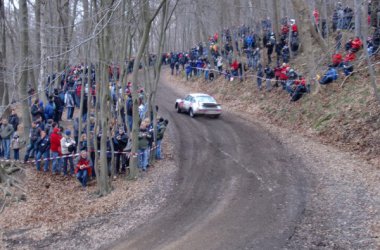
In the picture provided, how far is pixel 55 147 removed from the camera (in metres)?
17.7

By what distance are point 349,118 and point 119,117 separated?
36.6 feet

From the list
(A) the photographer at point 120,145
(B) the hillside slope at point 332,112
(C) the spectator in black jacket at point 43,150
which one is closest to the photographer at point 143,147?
(A) the photographer at point 120,145

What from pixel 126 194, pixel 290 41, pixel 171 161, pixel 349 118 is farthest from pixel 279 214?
pixel 290 41

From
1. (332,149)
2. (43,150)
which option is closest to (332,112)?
(332,149)

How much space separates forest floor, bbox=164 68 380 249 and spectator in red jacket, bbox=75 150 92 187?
8402 mm

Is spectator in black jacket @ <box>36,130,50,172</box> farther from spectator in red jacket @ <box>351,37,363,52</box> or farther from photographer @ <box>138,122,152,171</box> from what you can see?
spectator in red jacket @ <box>351,37,363,52</box>

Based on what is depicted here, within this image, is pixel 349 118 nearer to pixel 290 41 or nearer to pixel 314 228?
pixel 314 228

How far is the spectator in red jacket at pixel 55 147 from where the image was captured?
57.7ft

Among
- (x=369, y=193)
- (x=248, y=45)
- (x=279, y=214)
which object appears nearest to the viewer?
(x=279, y=214)

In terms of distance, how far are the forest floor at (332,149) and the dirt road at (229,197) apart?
55 cm

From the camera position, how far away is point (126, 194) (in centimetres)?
1505

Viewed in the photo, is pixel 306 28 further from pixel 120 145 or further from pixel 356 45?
pixel 120 145

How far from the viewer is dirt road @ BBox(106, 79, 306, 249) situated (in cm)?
1090

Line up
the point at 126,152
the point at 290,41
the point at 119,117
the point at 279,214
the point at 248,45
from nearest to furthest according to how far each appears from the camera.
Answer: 1. the point at 279,214
2. the point at 126,152
3. the point at 119,117
4. the point at 290,41
5. the point at 248,45
